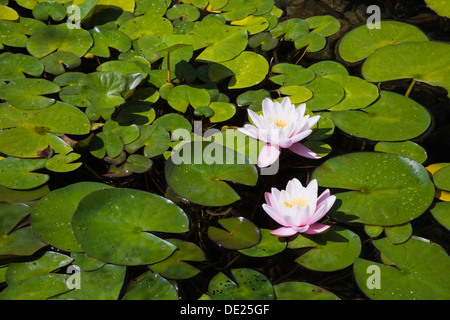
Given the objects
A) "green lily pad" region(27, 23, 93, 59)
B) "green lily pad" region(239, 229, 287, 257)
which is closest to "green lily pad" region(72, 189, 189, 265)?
"green lily pad" region(239, 229, 287, 257)

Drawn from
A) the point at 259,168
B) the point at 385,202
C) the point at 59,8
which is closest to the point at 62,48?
the point at 59,8

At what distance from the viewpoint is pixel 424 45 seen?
2621mm

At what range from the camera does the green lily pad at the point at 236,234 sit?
1.82 m

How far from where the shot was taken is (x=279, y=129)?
194 centimetres

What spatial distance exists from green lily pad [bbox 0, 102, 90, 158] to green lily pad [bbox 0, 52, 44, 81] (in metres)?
0.28

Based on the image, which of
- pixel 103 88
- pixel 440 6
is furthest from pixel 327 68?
pixel 103 88

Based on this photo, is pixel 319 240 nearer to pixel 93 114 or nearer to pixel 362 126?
pixel 362 126

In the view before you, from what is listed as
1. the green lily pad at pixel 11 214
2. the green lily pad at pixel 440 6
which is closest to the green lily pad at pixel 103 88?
the green lily pad at pixel 11 214

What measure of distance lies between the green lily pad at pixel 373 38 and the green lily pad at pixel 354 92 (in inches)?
9.8

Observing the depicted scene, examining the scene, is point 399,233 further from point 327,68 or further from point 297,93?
point 327,68

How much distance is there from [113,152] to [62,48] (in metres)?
0.99

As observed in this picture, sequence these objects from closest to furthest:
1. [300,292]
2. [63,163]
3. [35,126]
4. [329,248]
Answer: [300,292] < [329,248] < [63,163] < [35,126]

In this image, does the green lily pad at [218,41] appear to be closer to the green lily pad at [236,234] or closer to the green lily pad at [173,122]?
the green lily pad at [173,122]

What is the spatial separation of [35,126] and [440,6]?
109 inches
